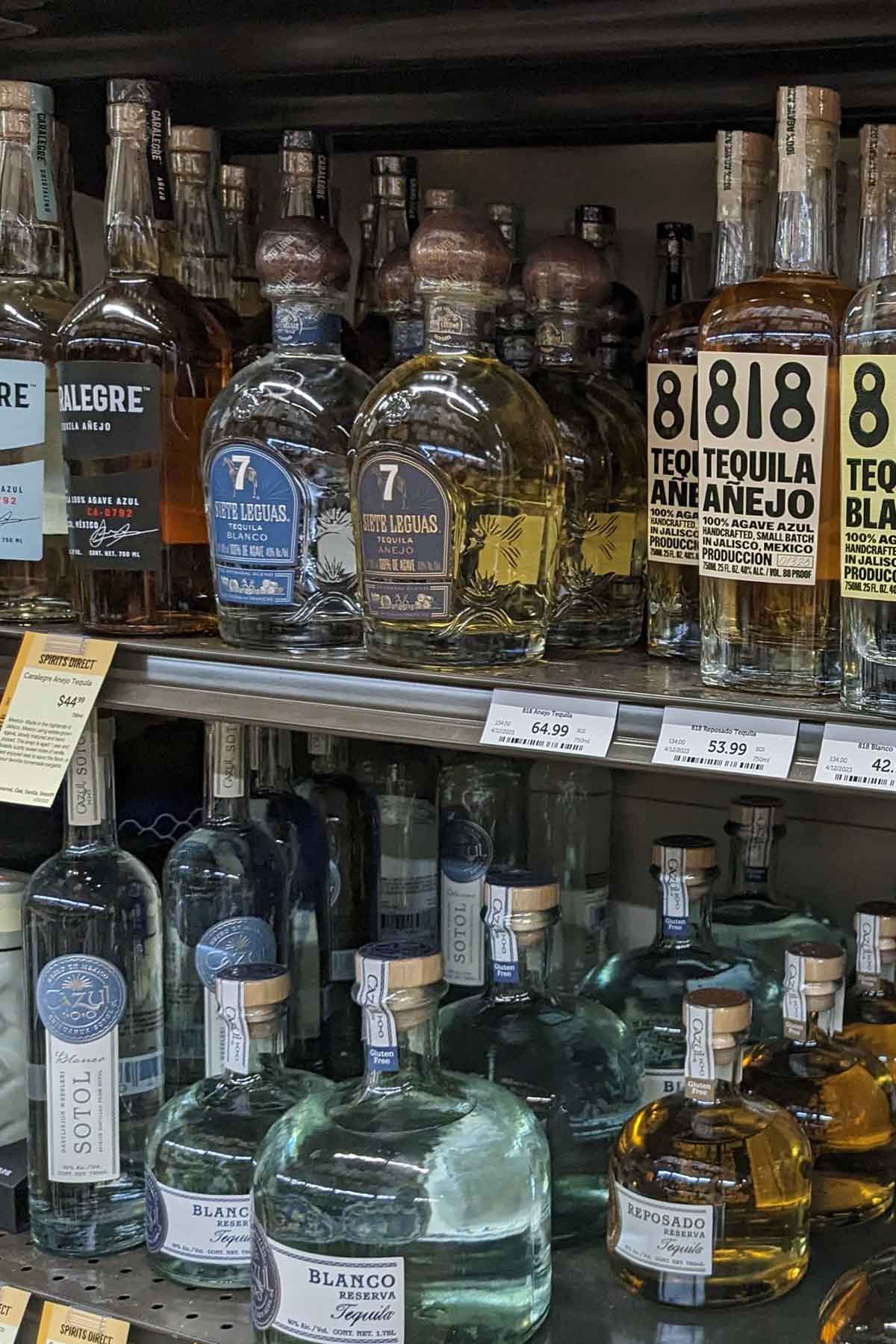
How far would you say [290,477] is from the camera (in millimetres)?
1143

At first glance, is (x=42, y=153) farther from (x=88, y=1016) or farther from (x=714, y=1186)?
(x=714, y=1186)

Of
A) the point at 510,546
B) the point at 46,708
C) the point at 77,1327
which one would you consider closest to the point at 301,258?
the point at 510,546

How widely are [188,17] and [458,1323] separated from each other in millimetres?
1082

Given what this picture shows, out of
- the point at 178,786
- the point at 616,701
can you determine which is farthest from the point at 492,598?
the point at 178,786

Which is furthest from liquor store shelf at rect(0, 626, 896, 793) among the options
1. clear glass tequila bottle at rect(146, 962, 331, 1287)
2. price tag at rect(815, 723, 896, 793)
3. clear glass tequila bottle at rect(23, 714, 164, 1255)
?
clear glass tequila bottle at rect(146, 962, 331, 1287)

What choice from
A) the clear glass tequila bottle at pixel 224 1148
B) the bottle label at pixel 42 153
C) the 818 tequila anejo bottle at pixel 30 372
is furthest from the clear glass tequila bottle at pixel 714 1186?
the bottle label at pixel 42 153

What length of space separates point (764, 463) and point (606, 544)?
26 cm

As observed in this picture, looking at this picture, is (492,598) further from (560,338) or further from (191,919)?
(191,919)

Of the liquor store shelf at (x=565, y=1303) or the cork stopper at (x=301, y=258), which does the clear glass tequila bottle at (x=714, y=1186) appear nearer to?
the liquor store shelf at (x=565, y=1303)

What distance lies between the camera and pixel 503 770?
4.80ft

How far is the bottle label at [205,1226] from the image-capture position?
1182 millimetres

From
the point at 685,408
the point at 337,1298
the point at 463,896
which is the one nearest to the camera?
the point at 337,1298

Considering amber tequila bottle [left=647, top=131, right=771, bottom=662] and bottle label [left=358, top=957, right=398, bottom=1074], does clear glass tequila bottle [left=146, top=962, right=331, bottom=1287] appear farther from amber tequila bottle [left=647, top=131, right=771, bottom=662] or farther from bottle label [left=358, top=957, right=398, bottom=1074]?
amber tequila bottle [left=647, top=131, right=771, bottom=662]

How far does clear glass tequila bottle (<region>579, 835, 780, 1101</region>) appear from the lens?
129 cm
